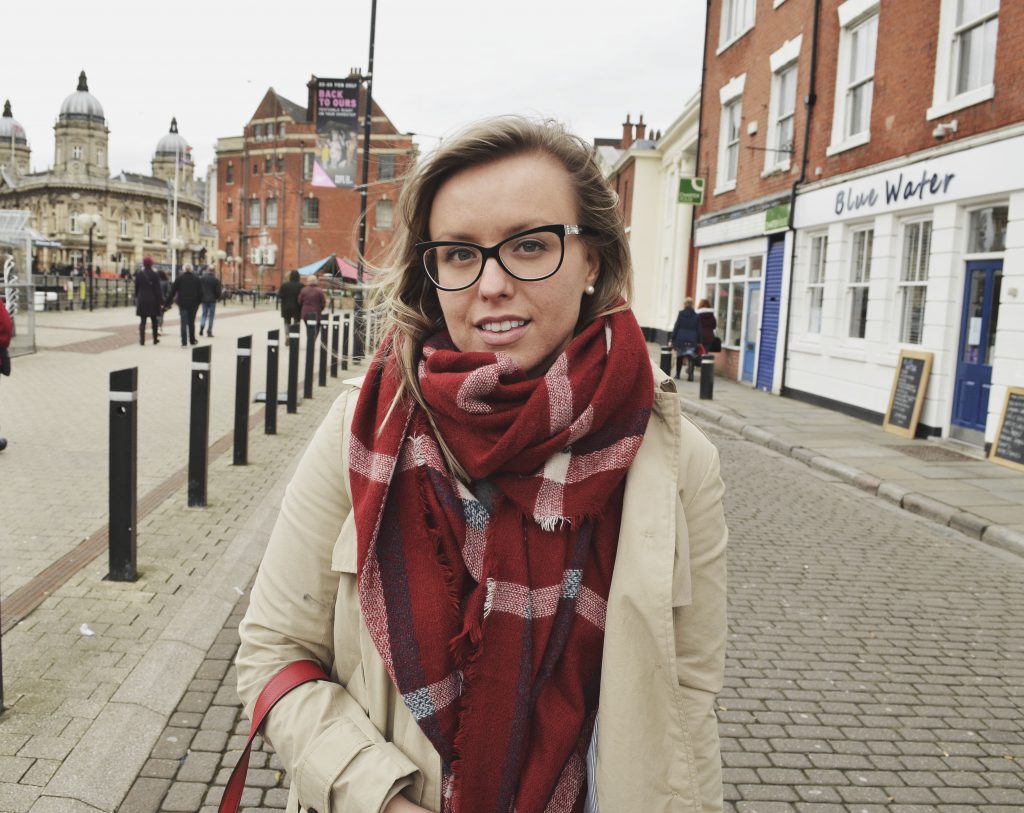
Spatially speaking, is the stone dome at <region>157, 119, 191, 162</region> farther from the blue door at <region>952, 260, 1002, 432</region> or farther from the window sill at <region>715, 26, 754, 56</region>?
the blue door at <region>952, 260, 1002, 432</region>

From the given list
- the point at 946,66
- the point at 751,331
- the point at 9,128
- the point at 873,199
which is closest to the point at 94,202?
the point at 9,128

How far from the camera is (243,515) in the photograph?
249 inches

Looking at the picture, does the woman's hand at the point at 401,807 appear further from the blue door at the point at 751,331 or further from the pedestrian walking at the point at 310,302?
the pedestrian walking at the point at 310,302

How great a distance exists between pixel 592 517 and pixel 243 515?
5.29 metres

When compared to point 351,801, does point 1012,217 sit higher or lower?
higher

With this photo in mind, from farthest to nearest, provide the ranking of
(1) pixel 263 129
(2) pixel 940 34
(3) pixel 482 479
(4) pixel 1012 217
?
(1) pixel 263 129, (2) pixel 940 34, (4) pixel 1012 217, (3) pixel 482 479

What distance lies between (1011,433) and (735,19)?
48.3 feet

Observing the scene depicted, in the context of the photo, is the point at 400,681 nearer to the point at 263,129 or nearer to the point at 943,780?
the point at 943,780

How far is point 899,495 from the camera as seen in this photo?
8477 mm

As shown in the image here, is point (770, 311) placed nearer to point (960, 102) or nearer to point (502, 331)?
point (960, 102)

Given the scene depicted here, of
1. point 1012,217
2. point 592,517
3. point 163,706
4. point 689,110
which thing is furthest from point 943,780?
point 689,110

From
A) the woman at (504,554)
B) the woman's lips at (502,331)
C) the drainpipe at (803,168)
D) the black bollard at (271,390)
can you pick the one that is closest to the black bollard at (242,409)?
the black bollard at (271,390)

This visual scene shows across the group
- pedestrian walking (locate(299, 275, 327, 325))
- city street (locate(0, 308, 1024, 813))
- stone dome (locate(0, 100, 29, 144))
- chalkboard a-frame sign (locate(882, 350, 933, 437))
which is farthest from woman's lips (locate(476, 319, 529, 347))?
stone dome (locate(0, 100, 29, 144))

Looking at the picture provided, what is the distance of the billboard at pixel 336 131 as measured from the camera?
20.4m
